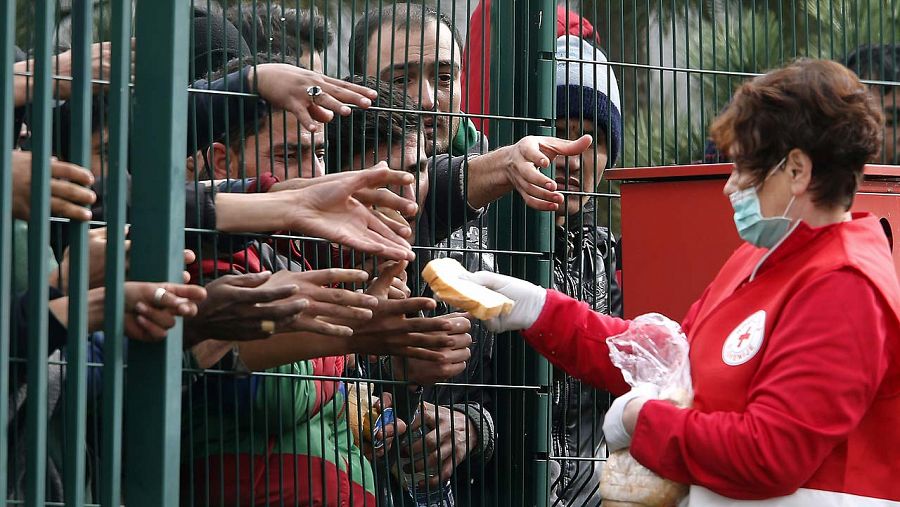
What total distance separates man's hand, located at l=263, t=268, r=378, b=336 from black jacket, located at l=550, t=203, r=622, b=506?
3.02 feet

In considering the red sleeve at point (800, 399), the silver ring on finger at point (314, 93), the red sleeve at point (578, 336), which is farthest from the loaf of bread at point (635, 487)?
the silver ring on finger at point (314, 93)

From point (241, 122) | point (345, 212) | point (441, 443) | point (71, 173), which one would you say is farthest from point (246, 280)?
point (441, 443)

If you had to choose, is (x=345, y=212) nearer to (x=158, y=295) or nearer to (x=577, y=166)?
(x=158, y=295)

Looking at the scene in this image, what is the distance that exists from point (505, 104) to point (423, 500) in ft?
3.57

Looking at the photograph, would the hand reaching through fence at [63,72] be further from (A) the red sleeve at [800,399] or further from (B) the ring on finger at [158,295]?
(A) the red sleeve at [800,399]

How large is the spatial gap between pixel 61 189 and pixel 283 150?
3.49 feet

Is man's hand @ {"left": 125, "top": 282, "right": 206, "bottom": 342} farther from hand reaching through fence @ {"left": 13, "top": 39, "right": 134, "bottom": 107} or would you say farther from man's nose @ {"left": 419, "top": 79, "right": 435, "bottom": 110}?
man's nose @ {"left": 419, "top": 79, "right": 435, "bottom": 110}

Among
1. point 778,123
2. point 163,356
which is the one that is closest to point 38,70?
point 163,356

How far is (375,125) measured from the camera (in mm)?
3467

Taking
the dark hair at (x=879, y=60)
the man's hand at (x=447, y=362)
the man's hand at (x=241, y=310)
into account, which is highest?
the dark hair at (x=879, y=60)

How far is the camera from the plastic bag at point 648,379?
287 cm

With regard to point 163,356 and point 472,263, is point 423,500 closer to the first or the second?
point 472,263

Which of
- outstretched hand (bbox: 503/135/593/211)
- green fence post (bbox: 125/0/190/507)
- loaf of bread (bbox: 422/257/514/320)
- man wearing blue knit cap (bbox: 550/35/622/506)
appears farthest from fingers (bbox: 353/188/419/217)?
man wearing blue knit cap (bbox: 550/35/622/506)

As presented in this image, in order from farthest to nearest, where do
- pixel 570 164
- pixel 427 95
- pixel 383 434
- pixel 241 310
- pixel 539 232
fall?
pixel 570 164 < pixel 427 95 < pixel 539 232 < pixel 383 434 < pixel 241 310
